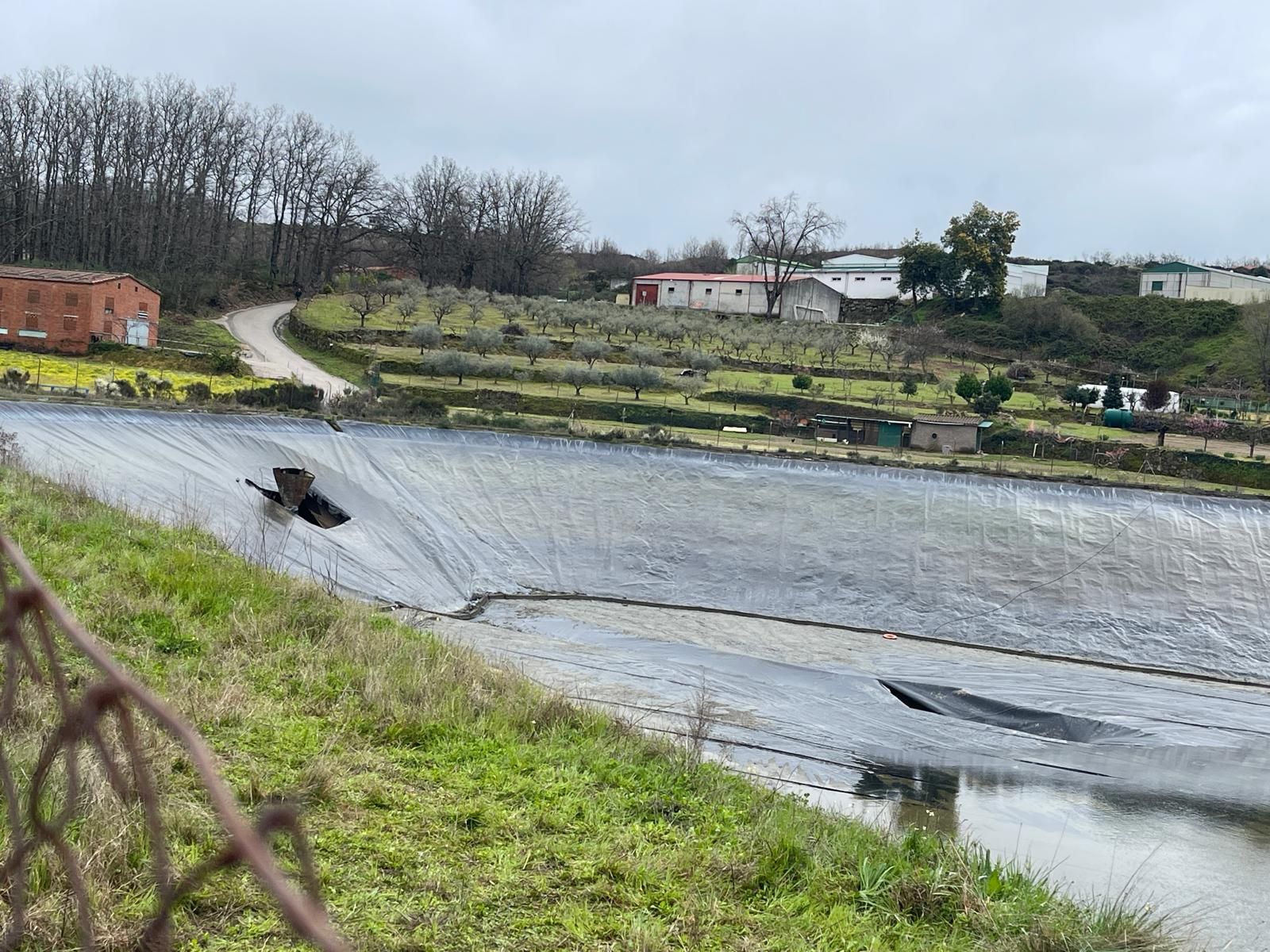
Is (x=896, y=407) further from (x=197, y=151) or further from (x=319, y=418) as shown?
(x=197, y=151)

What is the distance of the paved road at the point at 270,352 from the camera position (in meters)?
36.1

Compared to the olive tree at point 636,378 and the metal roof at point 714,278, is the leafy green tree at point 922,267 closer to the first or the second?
the metal roof at point 714,278

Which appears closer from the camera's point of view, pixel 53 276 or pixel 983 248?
pixel 53 276

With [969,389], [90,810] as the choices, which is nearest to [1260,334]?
[969,389]

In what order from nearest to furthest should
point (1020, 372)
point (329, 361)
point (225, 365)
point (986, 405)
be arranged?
point (225, 365) → point (986, 405) → point (329, 361) → point (1020, 372)

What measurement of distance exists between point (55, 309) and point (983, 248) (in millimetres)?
51015

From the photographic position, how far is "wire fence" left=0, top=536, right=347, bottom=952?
127 centimetres

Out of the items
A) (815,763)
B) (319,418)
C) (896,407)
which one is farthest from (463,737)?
(896,407)

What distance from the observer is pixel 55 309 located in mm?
36625

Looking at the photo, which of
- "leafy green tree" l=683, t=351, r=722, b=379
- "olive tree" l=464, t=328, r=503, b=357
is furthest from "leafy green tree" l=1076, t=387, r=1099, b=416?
"olive tree" l=464, t=328, r=503, b=357

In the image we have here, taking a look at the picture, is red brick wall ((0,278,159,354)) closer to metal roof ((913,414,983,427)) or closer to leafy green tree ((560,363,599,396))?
leafy green tree ((560,363,599,396))

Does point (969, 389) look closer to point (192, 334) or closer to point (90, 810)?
point (192, 334)

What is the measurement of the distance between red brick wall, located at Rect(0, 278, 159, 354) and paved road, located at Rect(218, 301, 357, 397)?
514 centimetres

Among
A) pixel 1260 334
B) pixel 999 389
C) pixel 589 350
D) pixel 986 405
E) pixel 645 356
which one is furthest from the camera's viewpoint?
pixel 1260 334
